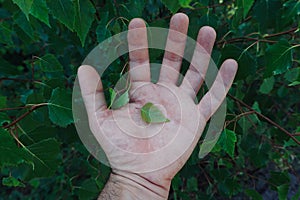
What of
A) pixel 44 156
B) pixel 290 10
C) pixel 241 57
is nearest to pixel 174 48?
pixel 241 57

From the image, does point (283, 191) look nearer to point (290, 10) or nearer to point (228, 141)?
point (228, 141)

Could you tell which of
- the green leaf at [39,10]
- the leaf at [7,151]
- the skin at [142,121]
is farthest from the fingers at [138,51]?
the leaf at [7,151]

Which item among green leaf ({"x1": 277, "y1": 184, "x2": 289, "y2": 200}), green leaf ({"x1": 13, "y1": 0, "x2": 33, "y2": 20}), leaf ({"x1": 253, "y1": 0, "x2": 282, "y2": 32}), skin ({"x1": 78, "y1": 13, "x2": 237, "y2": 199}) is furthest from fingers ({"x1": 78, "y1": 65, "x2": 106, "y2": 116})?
green leaf ({"x1": 277, "y1": 184, "x2": 289, "y2": 200})

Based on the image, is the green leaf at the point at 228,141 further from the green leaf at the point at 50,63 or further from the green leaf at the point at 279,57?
the green leaf at the point at 50,63

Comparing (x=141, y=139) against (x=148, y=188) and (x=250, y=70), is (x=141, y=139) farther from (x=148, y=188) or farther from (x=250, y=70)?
(x=250, y=70)

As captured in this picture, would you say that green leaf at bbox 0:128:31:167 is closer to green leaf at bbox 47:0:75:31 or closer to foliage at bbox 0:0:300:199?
foliage at bbox 0:0:300:199

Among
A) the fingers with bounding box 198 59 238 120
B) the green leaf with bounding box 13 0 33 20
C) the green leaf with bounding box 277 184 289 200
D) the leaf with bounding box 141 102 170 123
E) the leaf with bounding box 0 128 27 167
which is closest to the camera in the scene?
the green leaf with bounding box 13 0 33 20
